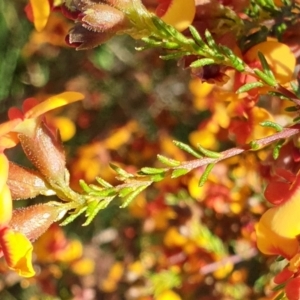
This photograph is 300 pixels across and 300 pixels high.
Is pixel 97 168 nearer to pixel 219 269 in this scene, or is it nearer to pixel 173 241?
pixel 173 241

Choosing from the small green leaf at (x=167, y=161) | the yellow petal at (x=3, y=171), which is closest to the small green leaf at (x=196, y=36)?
the small green leaf at (x=167, y=161)

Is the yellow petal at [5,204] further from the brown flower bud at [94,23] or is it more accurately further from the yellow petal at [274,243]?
the yellow petal at [274,243]

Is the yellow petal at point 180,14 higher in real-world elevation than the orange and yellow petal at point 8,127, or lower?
higher

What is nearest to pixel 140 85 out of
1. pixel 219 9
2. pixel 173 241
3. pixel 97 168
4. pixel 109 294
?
pixel 97 168

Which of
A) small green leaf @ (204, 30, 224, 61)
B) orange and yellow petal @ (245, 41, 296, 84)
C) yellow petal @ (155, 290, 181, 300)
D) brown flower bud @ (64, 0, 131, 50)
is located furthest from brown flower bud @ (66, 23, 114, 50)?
yellow petal @ (155, 290, 181, 300)

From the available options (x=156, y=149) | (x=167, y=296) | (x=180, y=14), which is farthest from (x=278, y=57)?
(x=167, y=296)

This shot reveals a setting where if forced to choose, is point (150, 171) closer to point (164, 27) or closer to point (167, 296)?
point (164, 27)
